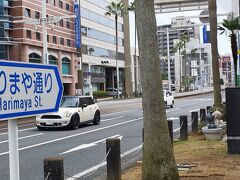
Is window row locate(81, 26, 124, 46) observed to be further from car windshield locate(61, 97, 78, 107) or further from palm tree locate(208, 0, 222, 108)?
palm tree locate(208, 0, 222, 108)

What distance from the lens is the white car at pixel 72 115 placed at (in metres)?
20.9

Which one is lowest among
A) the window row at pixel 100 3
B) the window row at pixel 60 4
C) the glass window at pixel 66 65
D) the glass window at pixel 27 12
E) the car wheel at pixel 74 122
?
the car wheel at pixel 74 122

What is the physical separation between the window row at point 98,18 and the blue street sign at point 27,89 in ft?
282

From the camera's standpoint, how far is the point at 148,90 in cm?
732

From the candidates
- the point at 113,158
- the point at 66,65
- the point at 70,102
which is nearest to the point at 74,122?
the point at 70,102

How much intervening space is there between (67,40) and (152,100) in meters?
72.9

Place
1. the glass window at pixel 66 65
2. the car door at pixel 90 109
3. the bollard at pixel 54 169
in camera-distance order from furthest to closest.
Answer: the glass window at pixel 66 65 → the car door at pixel 90 109 → the bollard at pixel 54 169

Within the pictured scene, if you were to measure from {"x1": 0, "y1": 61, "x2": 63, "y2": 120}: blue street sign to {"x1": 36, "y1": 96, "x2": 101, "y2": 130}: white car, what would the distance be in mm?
15376

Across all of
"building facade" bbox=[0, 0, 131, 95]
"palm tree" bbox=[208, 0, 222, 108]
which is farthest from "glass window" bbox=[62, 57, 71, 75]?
"palm tree" bbox=[208, 0, 222, 108]

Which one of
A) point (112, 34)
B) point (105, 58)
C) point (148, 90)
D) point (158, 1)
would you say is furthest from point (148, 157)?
point (112, 34)

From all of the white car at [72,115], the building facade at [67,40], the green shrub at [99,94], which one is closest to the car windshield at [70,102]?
the white car at [72,115]

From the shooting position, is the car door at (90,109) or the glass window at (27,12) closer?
the car door at (90,109)

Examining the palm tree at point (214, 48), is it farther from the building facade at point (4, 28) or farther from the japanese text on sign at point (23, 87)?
the building facade at point (4, 28)

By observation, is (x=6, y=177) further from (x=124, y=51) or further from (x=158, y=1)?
(x=124, y=51)
